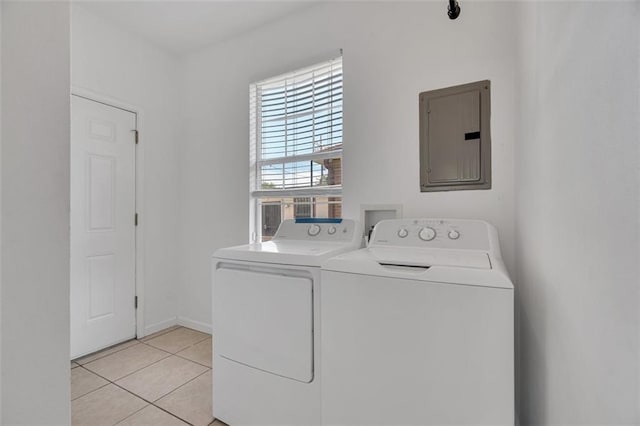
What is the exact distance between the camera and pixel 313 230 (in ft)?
5.97

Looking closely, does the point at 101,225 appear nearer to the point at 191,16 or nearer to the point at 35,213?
the point at 191,16

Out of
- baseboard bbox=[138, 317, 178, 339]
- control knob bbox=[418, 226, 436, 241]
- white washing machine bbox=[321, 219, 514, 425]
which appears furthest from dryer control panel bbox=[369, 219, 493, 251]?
baseboard bbox=[138, 317, 178, 339]

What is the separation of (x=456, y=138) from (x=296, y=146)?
1.22 metres

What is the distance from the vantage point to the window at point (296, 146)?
7.22ft

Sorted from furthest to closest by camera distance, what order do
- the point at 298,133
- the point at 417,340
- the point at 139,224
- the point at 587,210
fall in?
the point at 139,224, the point at 298,133, the point at 417,340, the point at 587,210

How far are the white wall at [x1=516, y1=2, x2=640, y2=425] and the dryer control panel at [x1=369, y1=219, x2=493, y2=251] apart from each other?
0.42 m

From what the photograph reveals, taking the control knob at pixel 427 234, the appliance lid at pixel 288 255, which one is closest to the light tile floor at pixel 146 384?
the appliance lid at pixel 288 255

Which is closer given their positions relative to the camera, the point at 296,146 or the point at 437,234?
the point at 437,234

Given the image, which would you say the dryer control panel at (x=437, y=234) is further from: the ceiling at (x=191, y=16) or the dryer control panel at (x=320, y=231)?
the ceiling at (x=191, y=16)

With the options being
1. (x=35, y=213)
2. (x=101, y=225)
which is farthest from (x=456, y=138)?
(x=101, y=225)

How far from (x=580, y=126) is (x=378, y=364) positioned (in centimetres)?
95

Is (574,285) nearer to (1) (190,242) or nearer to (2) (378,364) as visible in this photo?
(2) (378,364)

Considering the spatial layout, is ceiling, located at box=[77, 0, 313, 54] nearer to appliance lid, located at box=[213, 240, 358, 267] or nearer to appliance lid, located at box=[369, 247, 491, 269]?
appliance lid, located at box=[213, 240, 358, 267]

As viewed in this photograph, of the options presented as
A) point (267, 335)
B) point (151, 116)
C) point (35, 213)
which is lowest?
point (267, 335)
